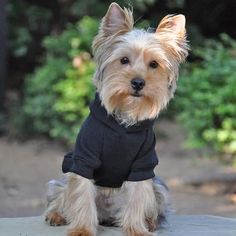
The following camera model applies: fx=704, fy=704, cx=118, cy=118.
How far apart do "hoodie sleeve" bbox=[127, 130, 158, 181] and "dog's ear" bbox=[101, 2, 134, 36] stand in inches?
29.7

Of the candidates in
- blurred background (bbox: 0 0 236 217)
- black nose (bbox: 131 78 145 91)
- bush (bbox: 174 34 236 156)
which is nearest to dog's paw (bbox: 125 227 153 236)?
black nose (bbox: 131 78 145 91)

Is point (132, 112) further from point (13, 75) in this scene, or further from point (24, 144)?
point (13, 75)

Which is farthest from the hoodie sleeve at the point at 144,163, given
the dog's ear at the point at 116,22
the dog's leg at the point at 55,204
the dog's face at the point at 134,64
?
the dog's ear at the point at 116,22

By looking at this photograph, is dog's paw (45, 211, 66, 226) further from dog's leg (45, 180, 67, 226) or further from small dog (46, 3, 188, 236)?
small dog (46, 3, 188, 236)

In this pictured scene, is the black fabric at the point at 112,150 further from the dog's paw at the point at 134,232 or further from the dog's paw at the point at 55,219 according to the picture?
the dog's paw at the point at 55,219

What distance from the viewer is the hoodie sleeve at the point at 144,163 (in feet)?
16.1

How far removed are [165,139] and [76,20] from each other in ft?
9.36

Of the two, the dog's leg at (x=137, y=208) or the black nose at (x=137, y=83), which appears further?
the dog's leg at (x=137, y=208)

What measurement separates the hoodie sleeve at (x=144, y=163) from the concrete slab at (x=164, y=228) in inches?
18.2

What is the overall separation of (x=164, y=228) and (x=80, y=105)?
15.5 feet

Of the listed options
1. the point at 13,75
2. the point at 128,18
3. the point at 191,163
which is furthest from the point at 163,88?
the point at 13,75

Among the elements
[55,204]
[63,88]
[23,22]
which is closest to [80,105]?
[63,88]

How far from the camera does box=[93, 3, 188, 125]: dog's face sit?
480 cm

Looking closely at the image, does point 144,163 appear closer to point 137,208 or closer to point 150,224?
point 137,208
